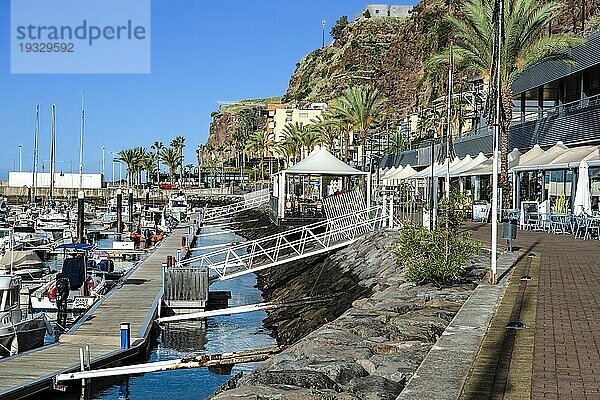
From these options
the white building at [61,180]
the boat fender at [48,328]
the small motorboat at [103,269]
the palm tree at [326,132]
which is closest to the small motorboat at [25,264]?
the small motorboat at [103,269]

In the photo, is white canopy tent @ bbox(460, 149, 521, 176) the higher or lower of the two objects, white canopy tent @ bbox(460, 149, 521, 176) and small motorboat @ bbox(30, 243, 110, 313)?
the higher

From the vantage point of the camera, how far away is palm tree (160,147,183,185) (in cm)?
18200

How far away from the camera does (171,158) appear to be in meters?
182

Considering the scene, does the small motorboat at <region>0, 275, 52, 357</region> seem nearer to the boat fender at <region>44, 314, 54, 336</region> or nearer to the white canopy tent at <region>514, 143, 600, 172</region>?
the boat fender at <region>44, 314, 54, 336</region>

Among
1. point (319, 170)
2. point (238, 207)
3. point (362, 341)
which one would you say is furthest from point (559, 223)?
point (238, 207)

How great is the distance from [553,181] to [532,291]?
28.2m

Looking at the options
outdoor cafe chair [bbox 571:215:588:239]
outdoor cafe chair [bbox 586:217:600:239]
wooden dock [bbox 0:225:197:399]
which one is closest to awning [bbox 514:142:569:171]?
outdoor cafe chair [bbox 571:215:588:239]

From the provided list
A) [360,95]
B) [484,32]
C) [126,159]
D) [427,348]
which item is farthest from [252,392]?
[126,159]

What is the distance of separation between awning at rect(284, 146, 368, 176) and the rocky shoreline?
16811mm

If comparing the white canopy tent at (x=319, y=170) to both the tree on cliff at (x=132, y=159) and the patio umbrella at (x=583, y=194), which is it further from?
the tree on cliff at (x=132, y=159)

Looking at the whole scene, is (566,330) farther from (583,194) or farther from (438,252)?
(583,194)

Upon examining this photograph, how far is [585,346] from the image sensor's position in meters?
11.0

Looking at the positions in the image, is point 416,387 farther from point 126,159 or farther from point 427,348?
point 126,159

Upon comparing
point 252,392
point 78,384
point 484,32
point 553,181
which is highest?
point 484,32
